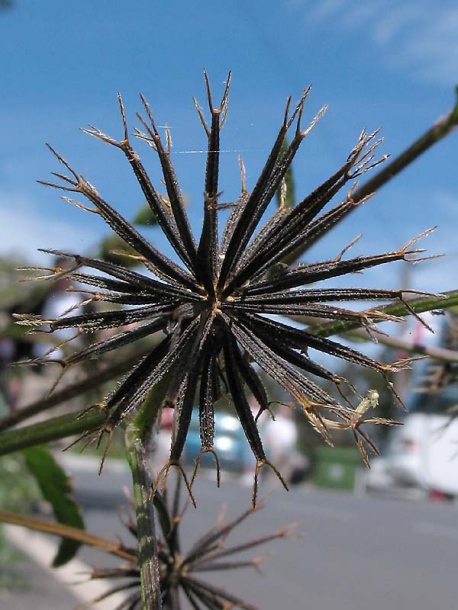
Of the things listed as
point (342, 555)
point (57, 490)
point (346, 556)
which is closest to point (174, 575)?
point (57, 490)

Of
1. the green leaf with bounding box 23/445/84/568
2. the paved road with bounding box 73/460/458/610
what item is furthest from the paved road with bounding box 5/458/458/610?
the green leaf with bounding box 23/445/84/568

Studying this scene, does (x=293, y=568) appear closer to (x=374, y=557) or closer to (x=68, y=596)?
(x=374, y=557)

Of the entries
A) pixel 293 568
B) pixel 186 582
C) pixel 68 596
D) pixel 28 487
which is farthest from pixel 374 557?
pixel 186 582

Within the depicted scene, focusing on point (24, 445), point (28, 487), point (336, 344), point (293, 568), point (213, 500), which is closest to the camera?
point (336, 344)

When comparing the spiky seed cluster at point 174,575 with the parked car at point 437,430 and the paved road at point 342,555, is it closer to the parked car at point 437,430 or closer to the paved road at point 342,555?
the parked car at point 437,430

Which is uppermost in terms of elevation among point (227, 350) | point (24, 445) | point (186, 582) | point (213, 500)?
point (227, 350)

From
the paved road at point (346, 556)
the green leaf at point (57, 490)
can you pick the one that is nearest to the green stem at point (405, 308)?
the green leaf at point (57, 490)
